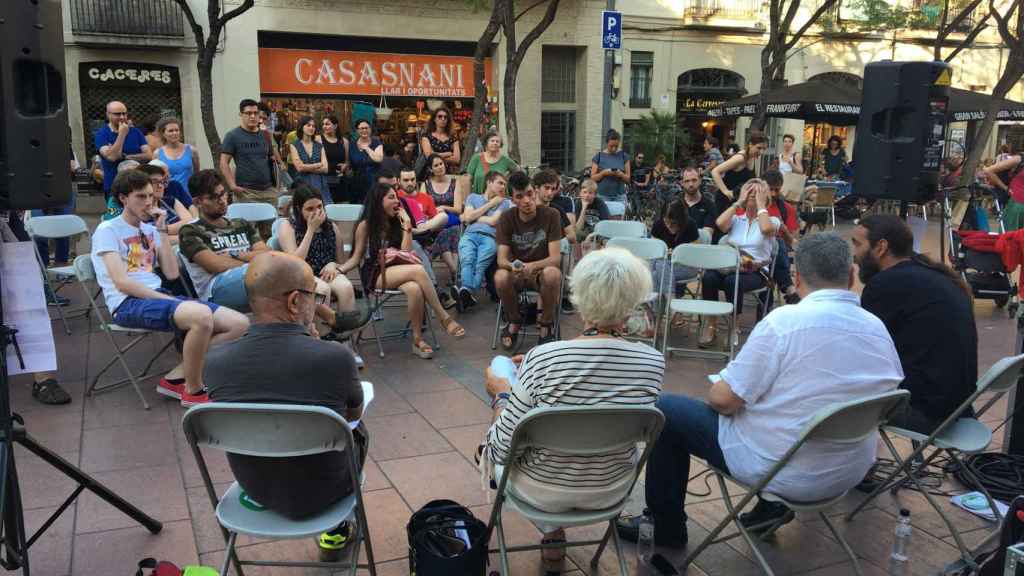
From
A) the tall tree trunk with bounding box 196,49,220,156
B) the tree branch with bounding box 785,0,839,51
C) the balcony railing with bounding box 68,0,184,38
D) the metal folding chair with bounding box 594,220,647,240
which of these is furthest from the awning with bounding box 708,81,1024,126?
the balcony railing with bounding box 68,0,184,38

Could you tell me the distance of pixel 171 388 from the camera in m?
4.61

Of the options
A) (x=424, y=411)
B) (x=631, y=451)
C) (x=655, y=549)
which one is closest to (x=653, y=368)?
(x=631, y=451)

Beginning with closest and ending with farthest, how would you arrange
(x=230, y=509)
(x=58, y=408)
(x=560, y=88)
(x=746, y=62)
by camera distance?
1. (x=230, y=509)
2. (x=58, y=408)
3. (x=560, y=88)
4. (x=746, y=62)

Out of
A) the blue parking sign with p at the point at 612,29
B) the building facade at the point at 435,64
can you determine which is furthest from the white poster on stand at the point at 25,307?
the building facade at the point at 435,64

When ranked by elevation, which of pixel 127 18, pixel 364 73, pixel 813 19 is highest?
pixel 813 19

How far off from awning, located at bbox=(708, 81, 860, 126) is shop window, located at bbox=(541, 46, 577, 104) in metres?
4.98

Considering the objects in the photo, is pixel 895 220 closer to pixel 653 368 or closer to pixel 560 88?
pixel 653 368

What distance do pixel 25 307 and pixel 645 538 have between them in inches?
96.6

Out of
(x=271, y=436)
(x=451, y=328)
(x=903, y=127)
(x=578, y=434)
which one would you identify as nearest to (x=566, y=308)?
(x=451, y=328)

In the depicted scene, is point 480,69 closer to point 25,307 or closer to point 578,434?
point 25,307

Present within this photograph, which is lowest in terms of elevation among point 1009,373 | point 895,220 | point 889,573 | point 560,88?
point 889,573

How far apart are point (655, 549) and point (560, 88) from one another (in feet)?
53.7

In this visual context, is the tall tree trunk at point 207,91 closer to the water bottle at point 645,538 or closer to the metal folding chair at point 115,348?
the metal folding chair at point 115,348

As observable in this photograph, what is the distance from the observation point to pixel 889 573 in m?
2.96
